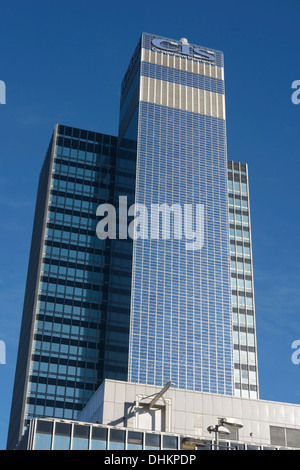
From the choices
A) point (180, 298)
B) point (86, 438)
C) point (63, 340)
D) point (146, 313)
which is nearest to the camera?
point (86, 438)

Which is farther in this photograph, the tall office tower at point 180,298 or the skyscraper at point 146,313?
the skyscraper at point 146,313

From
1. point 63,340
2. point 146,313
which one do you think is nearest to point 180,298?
point 146,313

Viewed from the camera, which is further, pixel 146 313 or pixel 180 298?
pixel 180 298

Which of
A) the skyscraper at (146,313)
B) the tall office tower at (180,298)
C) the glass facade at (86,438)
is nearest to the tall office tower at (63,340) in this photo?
the skyscraper at (146,313)

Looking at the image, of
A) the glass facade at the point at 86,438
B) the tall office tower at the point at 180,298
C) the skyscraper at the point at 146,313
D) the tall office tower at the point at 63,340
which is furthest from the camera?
the tall office tower at the point at 63,340

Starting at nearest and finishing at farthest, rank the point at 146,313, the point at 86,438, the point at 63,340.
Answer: the point at 86,438, the point at 146,313, the point at 63,340

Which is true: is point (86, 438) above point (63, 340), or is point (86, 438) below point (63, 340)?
below

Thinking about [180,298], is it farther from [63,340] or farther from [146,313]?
[63,340]

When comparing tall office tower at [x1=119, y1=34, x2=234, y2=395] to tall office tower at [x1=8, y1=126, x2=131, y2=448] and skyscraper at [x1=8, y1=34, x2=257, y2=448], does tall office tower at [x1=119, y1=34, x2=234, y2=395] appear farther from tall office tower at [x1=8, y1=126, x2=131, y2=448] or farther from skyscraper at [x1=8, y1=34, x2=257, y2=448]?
tall office tower at [x1=8, y1=126, x2=131, y2=448]

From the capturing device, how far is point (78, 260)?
654 ft

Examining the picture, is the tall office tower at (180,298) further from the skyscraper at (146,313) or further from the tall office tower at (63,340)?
the tall office tower at (63,340)

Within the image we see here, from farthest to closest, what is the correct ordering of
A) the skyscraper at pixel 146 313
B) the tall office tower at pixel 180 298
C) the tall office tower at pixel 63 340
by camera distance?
the tall office tower at pixel 63 340 < the skyscraper at pixel 146 313 < the tall office tower at pixel 180 298

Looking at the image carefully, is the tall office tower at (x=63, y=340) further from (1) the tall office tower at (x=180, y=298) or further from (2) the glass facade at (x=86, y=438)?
(2) the glass facade at (x=86, y=438)

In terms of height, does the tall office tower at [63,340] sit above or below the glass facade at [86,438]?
above
